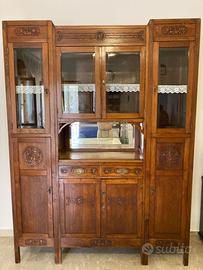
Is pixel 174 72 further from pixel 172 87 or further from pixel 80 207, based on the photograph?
pixel 80 207

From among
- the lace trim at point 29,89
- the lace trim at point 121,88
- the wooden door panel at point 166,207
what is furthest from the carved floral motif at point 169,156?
the lace trim at point 29,89

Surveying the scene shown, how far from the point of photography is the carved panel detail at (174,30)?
187 cm

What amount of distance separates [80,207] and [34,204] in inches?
16.4

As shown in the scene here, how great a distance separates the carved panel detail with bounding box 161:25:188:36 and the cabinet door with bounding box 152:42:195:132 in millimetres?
76

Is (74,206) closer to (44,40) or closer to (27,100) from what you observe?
(27,100)

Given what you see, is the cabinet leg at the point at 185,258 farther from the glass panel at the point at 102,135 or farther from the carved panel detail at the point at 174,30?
the carved panel detail at the point at 174,30

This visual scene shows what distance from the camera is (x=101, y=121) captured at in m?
2.03

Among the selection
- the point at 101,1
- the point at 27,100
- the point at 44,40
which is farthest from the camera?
the point at 101,1

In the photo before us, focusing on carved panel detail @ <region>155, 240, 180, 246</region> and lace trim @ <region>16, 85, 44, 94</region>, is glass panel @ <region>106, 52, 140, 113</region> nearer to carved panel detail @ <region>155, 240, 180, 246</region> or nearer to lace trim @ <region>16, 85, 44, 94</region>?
lace trim @ <region>16, 85, 44, 94</region>

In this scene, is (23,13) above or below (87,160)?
Result: above

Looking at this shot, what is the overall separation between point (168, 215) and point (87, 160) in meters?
0.88

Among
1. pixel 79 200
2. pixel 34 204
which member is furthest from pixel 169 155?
pixel 34 204

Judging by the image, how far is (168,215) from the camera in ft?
6.79

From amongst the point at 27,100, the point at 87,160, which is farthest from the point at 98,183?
the point at 27,100
